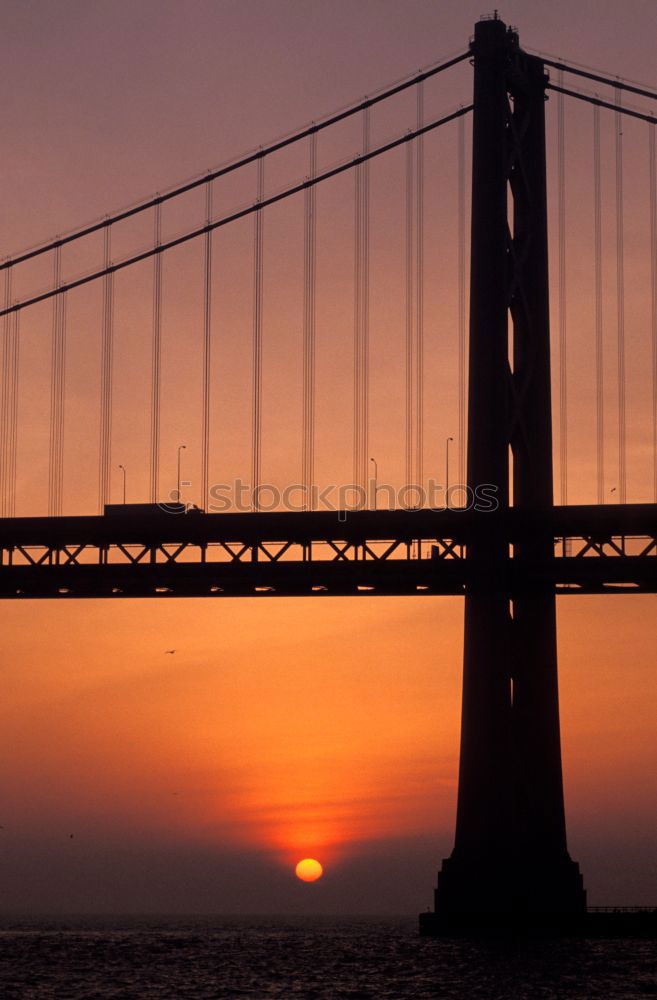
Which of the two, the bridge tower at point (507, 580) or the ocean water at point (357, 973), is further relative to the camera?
the bridge tower at point (507, 580)

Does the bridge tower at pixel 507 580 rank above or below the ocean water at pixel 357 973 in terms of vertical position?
above

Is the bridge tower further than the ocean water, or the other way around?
the bridge tower

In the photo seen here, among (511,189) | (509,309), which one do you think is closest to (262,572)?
(509,309)

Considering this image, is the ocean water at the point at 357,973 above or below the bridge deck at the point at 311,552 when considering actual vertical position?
below

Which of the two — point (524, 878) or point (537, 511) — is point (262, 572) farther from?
point (524, 878)

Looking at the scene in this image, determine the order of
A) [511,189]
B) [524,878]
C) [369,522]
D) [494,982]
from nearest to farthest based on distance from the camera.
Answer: [494,982]
[524,878]
[369,522]
[511,189]

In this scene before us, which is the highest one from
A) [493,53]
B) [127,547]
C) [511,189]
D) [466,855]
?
[493,53]

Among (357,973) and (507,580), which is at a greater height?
(507,580)

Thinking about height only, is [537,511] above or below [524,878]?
above
